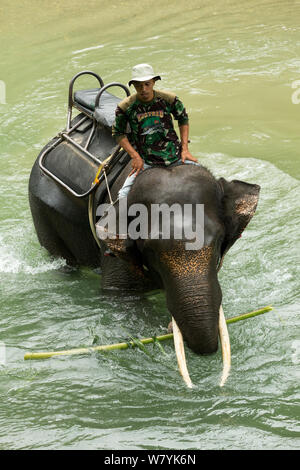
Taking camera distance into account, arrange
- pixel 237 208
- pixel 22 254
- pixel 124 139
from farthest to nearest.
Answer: pixel 22 254
pixel 124 139
pixel 237 208

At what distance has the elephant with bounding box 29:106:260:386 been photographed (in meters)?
3.62

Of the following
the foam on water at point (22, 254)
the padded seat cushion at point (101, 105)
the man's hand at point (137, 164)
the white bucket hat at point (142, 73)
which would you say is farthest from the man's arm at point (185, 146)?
the foam on water at point (22, 254)

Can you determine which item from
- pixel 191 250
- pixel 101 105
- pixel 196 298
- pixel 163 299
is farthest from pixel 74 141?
pixel 196 298

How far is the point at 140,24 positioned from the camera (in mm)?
13664

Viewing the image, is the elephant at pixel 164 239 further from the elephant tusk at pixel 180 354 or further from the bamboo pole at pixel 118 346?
the bamboo pole at pixel 118 346

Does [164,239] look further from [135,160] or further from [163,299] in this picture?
[163,299]

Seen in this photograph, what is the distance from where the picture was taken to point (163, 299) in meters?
5.20

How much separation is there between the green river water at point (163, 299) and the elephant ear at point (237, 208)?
2.63 ft

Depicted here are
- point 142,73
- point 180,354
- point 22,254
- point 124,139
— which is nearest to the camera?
point 180,354

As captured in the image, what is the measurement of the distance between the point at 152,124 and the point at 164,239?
1006 mm

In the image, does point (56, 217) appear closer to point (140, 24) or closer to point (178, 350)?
point (178, 350)

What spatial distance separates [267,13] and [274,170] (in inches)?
287

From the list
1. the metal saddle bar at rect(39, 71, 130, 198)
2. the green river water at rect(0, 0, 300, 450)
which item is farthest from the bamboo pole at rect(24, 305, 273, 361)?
the metal saddle bar at rect(39, 71, 130, 198)

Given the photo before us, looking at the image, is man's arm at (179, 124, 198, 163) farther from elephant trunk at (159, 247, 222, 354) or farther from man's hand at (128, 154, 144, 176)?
elephant trunk at (159, 247, 222, 354)
